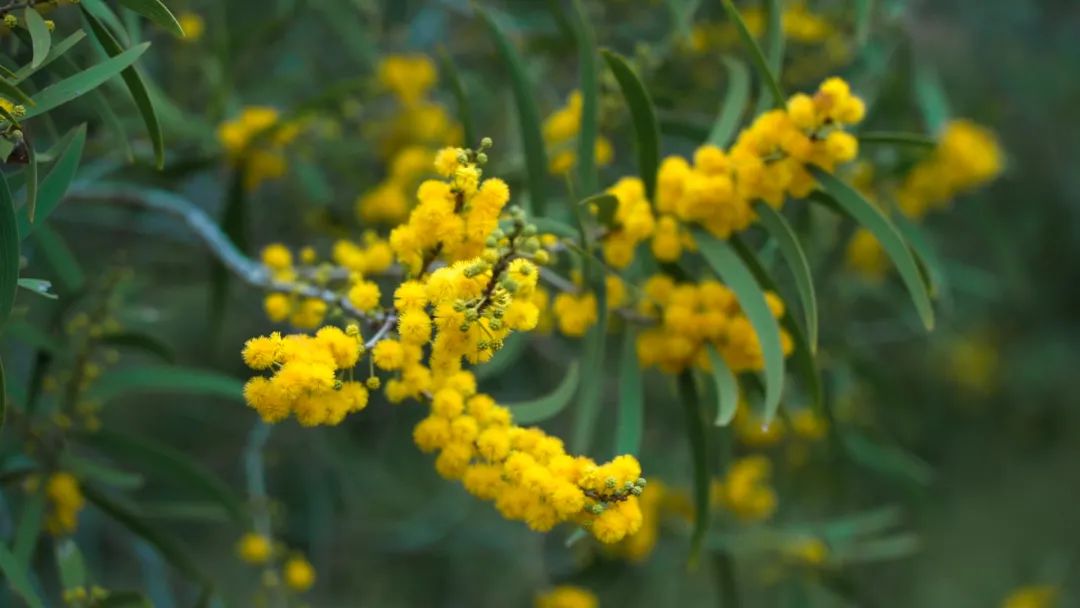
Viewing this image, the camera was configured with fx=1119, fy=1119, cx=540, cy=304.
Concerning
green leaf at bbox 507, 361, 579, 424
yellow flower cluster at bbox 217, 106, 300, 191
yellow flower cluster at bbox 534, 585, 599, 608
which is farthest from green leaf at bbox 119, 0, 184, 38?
yellow flower cluster at bbox 534, 585, 599, 608

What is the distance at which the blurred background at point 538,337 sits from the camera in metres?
2.24

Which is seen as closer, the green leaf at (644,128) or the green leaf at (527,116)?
the green leaf at (644,128)

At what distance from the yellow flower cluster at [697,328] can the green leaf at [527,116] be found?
24 centimetres

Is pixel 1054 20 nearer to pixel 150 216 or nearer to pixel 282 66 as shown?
pixel 282 66

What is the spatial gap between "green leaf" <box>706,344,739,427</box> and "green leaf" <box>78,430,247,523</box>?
82 centimetres

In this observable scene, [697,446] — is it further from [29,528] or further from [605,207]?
[29,528]

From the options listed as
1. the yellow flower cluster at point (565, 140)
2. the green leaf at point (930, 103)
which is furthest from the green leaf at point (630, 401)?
the green leaf at point (930, 103)

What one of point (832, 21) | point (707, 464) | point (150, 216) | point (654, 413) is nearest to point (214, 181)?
point (150, 216)

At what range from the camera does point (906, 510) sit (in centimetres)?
438

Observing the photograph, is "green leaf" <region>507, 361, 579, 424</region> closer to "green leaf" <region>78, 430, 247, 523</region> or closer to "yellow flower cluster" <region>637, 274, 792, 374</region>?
"yellow flower cluster" <region>637, 274, 792, 374</region>

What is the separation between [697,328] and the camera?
151cm

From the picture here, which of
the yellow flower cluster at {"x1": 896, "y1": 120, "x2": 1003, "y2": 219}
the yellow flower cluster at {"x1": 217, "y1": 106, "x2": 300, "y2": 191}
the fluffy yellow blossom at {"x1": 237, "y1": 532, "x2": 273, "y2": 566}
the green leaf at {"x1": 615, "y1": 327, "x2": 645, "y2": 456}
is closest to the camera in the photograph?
the green leaf at {"x1": 615, "y1": 327, "x2": 645, "y2": 456}

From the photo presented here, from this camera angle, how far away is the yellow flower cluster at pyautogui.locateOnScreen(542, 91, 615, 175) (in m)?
1.97

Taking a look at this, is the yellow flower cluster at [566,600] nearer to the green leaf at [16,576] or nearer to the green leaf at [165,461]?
the green leaf at [165,461]
